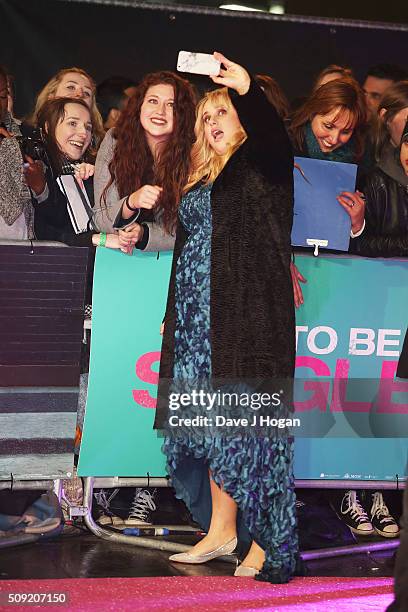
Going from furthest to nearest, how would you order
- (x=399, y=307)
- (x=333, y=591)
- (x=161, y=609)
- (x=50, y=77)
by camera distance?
(x=50, y=77)
(x=399, y=307)
(x=333, y=591)
(x=161, y=609)

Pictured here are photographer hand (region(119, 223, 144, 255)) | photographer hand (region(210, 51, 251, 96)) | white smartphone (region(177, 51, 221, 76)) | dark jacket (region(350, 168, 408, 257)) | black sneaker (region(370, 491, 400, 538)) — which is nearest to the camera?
photographer hand (region(210, 51, 251, 96))

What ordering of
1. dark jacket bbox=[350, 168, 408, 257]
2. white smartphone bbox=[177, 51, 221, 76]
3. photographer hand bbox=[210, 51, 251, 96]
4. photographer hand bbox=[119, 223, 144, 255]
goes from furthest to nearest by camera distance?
1. dark jacket bbox=[350, 168, 408, 257]
2. photographer hand bbox=[119, 223, 144, 255]
3. white smartphone bbox=[177, 51, 221, 76]
4. photographer hand bbox=[210, 51, 251, 96]

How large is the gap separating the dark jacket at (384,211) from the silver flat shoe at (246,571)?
4.33 feet

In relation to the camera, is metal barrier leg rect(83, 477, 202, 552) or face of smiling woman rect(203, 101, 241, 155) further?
metal barrier leg rect(83, 477, 202, 552)

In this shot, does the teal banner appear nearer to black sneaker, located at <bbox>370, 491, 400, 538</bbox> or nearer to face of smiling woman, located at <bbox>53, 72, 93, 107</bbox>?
black sneaker, located at <bbox>370, 491, 400, 538</bbox>

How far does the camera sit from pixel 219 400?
3.64 meters

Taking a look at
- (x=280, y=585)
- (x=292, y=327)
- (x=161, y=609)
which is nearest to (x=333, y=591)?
(x=280, y=585)

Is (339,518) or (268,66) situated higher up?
(268,66)

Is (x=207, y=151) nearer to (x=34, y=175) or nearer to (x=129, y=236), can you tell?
(x=129, y=236)

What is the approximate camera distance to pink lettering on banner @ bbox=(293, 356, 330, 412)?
156 inches

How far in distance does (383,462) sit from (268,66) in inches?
71.6

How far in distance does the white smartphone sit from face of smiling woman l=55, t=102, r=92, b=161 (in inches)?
22.7

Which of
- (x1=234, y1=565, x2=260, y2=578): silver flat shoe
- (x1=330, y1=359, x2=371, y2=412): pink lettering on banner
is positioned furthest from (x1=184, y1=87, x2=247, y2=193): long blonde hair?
(x1=234, y1=565, x2=260, y2=578): silver flat shoe

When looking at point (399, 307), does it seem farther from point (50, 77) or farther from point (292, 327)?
point (50, 77)
